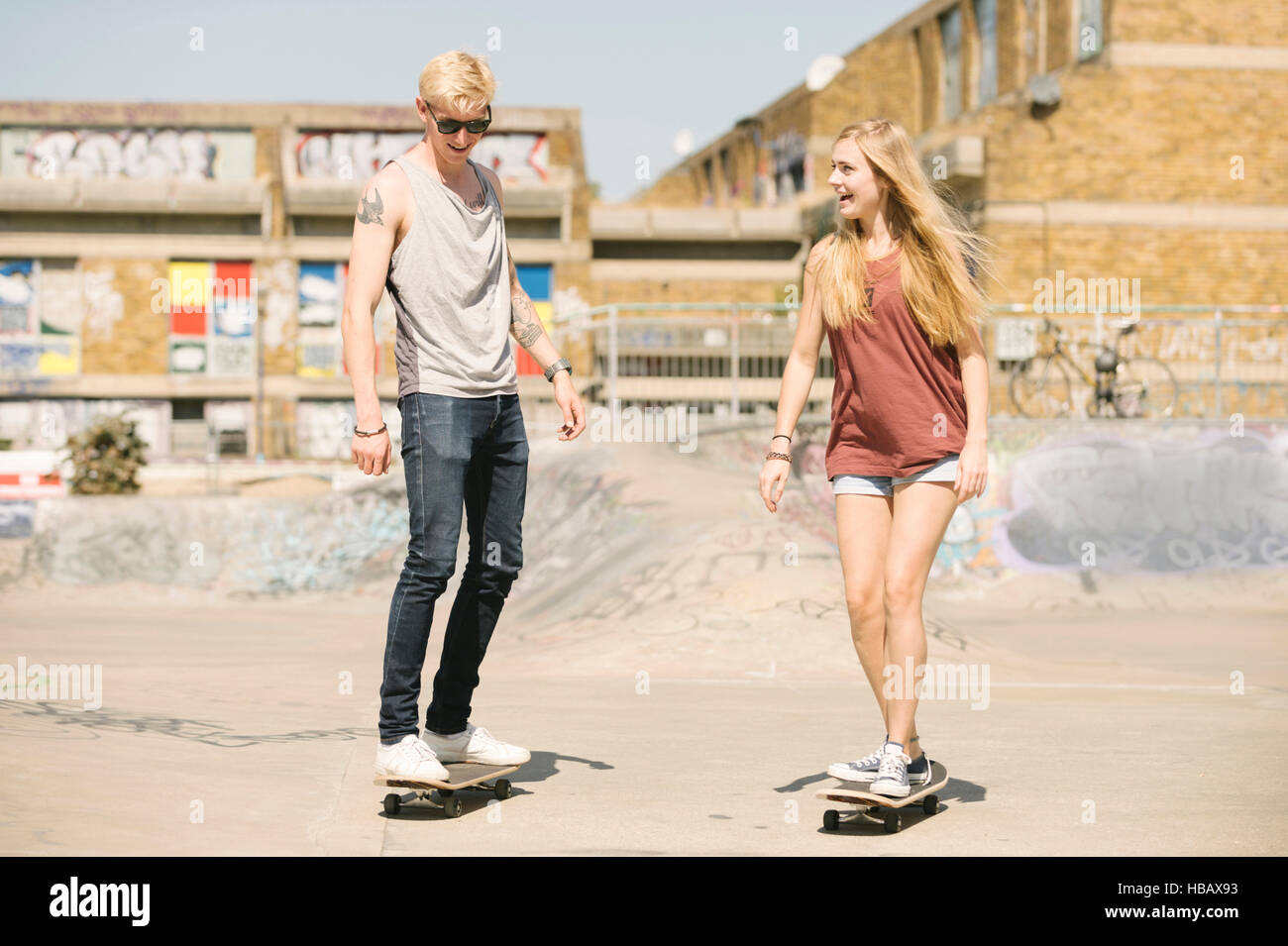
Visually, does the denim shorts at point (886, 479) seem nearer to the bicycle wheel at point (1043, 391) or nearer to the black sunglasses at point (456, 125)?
the black sunglasses at point (456, 125)

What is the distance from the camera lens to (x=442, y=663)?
477 cm

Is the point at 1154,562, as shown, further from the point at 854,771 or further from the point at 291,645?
the point at 854,771

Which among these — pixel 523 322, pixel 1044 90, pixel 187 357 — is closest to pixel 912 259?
pixel 523 322

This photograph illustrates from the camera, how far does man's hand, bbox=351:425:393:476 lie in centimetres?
430

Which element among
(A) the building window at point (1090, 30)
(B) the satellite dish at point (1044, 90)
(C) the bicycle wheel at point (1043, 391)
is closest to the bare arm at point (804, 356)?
(C) the bicycle wheel at point (1043, 391)

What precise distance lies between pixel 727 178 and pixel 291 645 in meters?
41.5

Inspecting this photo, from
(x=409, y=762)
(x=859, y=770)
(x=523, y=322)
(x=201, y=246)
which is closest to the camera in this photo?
(x=409, y=762)

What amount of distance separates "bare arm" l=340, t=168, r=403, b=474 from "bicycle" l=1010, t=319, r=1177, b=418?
1321cm

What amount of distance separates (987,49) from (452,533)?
107 feet

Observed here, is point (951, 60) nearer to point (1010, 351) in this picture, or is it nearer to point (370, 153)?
point (370, 153)

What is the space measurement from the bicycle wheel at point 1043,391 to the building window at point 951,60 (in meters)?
19.5

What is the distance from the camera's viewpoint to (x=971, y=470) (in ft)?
14.5

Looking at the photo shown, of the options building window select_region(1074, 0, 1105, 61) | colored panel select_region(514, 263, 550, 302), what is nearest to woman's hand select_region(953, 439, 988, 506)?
building window select_region(1074, 0, 1105, 61)
